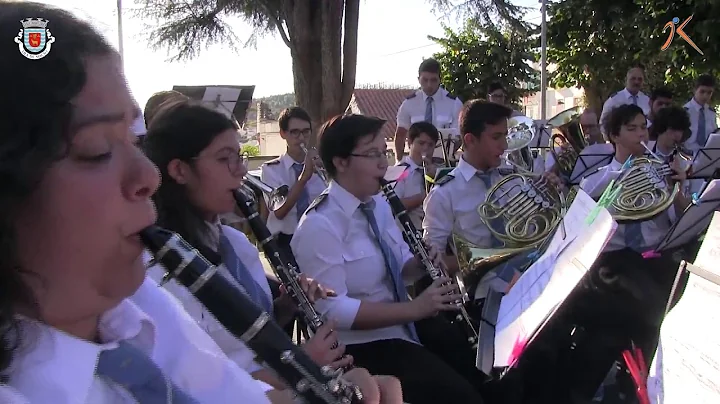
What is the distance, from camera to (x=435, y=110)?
722cm

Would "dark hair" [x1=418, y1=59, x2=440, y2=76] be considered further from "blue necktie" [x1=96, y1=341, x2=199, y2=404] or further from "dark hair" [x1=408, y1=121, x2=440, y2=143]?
"blue necktie" [x1=96, y1=341, x2=199, y2=404]

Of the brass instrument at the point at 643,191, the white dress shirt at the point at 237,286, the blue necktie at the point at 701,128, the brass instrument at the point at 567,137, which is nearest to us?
the white dress shirt at the point at 237,286

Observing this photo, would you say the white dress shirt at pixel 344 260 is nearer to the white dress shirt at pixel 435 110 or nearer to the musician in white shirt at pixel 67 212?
the musician in white shirt at pixel 67 212

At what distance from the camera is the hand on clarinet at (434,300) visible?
2.46 meters

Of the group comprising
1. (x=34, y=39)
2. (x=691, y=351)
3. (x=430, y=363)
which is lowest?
(x=430, y=363)

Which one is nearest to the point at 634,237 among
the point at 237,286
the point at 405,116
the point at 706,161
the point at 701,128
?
A: the point at 706,161

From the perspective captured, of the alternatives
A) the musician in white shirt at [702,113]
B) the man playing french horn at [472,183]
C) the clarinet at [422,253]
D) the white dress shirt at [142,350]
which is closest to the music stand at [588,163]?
the man playing french horn at [472,183]

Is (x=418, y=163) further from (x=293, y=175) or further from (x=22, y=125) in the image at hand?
(x=22, y=125)

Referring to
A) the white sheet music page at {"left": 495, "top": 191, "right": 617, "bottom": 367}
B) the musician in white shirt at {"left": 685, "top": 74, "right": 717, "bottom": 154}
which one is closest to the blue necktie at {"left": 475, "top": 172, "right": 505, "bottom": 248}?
the white sheet music page at {"left": 495, "top": 191, "right": 617, "bottom": 367}

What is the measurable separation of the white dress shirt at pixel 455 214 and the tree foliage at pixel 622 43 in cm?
564

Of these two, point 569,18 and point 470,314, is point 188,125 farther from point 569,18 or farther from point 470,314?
point 569,18

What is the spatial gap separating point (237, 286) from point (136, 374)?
0.69ft

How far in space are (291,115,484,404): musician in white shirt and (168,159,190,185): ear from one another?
0.69m

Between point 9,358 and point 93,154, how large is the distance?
10.3 inches
